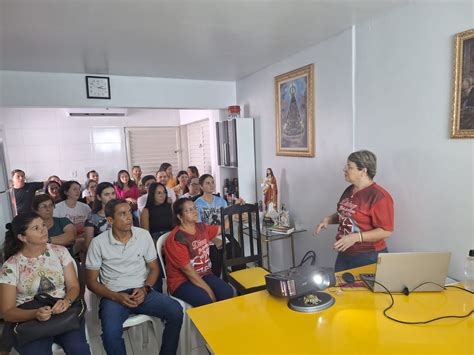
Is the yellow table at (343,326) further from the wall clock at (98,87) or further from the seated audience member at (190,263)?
the wall clock at (98,87)

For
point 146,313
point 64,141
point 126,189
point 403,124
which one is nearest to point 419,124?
point 403,124

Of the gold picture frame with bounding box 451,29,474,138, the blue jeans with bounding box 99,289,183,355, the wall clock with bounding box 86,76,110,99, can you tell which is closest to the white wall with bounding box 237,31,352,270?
the gold picture frame with bounding box 451,29,474,138

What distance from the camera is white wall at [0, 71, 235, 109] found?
3221mm

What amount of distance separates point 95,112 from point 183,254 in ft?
15.1

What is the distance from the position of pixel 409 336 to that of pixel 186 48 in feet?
8.51

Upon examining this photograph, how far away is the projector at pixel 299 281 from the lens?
4.41 ft

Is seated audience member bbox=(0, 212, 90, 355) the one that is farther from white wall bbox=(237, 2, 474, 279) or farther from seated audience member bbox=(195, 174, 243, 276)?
white wall bbox=(237, 2, 474, 279)

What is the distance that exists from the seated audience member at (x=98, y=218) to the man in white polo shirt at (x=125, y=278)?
0.52 m

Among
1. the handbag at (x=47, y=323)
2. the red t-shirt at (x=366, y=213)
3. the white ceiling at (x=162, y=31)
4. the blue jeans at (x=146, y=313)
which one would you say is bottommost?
the blue jeans at (x=146, y=313)

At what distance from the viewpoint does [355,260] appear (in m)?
1.89

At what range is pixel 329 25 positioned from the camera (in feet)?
7.74

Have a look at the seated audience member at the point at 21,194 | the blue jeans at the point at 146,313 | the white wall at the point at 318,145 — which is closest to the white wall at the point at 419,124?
the white wall at the point at 318,145

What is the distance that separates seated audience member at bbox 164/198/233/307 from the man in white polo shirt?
0.11m

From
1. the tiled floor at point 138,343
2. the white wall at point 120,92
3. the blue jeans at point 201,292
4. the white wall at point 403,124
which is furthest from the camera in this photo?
the white wall at point 120,92
